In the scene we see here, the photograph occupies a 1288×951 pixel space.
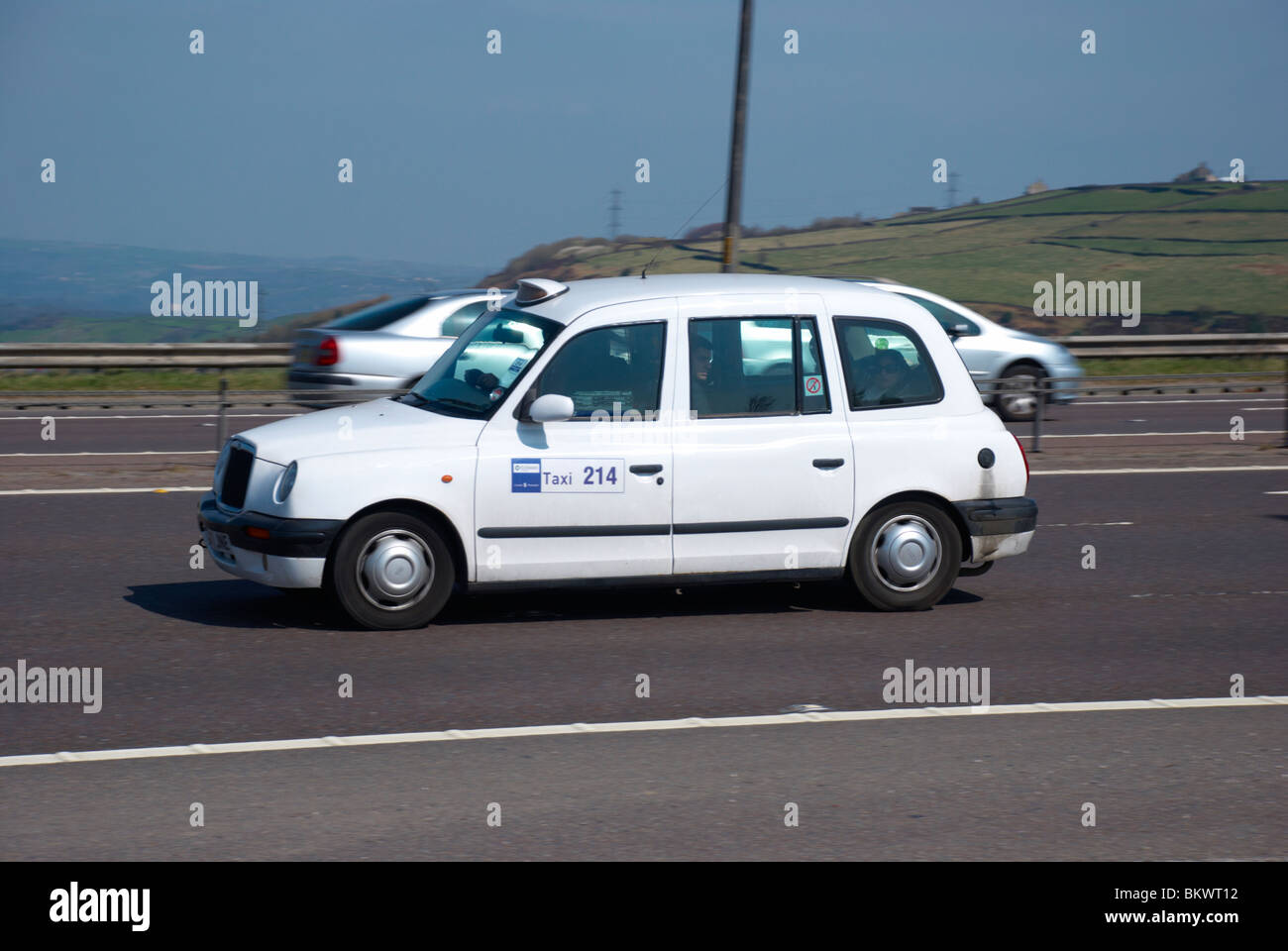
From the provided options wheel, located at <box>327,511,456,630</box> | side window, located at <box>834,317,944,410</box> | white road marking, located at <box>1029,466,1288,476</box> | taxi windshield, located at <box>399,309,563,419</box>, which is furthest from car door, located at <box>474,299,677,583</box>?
white road marking, located at <box>1029,466,1288,476</box>

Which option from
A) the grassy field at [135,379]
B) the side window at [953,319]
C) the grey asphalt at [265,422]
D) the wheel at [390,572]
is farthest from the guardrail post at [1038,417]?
the grassy field at [135,379]

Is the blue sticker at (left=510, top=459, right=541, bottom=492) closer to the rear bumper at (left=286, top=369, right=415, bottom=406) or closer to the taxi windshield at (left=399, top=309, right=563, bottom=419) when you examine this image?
the taxi windshield at (left=399, top=309, right=563, bottom=419)

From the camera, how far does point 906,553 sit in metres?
8.31

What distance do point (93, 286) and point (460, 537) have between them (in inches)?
1192

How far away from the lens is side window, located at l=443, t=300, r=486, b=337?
16688 mm

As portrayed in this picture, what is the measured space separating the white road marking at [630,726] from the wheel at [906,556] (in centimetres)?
181

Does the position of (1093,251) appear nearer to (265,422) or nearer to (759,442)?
(265,422)

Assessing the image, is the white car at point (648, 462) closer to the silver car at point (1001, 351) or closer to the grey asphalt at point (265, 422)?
the grey asphalt at point (265, 422)

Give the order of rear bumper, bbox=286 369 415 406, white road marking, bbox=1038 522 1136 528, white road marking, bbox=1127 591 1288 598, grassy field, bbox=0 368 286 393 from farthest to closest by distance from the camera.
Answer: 1. grassy field, bbox=0 368 286 393
2. rear bumper, bbox=286 369 415 406
3. white road marking, bbox=1038 522 1136 528
4. white road marking, bbox=1127 591 1288 598

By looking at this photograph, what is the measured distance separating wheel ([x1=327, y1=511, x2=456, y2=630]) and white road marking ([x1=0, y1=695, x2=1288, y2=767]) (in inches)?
68.4

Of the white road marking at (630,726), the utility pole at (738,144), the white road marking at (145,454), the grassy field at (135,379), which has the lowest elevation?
the white road marking at (630,726)

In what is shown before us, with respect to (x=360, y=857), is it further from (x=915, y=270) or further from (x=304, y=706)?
(x=915, y=270)

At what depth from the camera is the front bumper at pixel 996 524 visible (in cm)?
837
